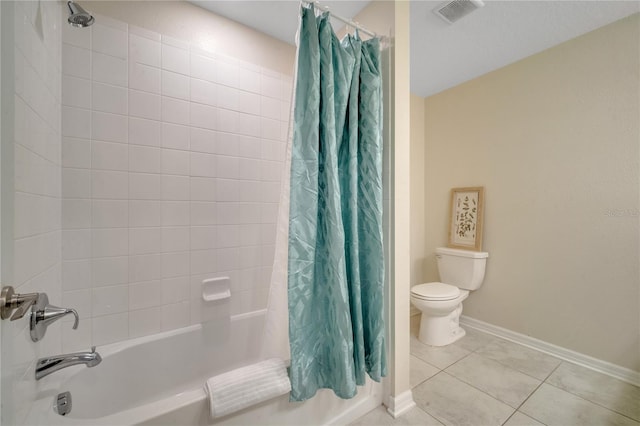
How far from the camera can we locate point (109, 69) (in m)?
1.23

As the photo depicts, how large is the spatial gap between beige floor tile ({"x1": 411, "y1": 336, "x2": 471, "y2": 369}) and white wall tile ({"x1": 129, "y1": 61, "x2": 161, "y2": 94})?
244 cm

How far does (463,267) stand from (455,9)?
188cm

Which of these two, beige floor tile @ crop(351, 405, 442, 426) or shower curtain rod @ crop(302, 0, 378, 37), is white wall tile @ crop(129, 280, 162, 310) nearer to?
beige floor tile @ crop(351, 405, 442, 426)

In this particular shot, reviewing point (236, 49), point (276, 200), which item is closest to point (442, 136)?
point (276, 200)

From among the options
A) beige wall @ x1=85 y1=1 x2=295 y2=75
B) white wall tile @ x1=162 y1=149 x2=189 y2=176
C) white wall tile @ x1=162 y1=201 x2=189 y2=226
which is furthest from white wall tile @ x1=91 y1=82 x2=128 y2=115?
white wall tile @ x1=162 y1=201 x2=189 y2=226

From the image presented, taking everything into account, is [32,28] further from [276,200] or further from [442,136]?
[442,136]

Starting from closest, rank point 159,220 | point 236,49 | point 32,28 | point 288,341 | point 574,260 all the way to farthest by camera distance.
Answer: point 32,28 < point 288,341 < point 159,220 < point 236,49 < point 574,260

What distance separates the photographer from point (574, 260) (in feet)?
5.66

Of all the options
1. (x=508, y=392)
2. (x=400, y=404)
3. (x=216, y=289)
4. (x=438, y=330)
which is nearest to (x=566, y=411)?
(x=508, y=392)

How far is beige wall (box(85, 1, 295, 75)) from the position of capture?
1285 mm

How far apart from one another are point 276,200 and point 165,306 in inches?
35.7

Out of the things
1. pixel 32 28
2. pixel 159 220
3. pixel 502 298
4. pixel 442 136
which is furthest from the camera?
pixel 442 136

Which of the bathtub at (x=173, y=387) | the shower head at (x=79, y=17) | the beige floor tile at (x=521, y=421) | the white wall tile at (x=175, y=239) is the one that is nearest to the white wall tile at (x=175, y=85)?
the shower head at (x=79, y=17)

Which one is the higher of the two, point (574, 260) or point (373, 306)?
point (574, 260)
